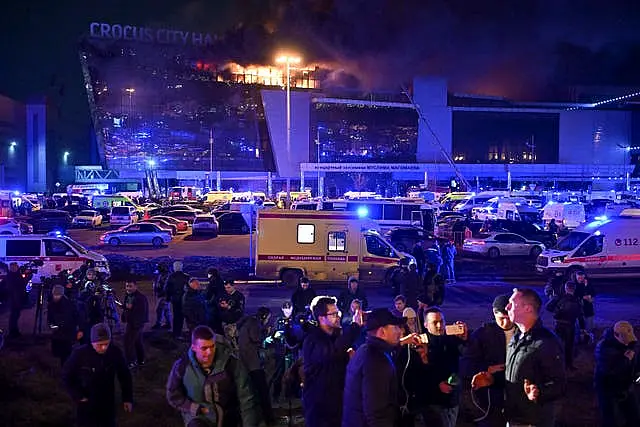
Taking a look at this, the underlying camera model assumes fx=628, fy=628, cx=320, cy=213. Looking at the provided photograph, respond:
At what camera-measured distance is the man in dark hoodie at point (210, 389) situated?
4.02 metres

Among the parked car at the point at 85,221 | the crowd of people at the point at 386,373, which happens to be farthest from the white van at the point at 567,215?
the crowd of people at the point at 386,373

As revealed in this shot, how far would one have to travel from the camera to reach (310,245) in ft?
53.9

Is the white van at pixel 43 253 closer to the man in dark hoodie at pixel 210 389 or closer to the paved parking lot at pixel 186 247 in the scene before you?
the paved parking lot at pixel 186 247

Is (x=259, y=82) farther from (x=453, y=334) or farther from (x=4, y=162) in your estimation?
(x=453, y=334)

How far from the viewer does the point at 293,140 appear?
75.1m

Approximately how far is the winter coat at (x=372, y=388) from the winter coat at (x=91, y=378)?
2.16m

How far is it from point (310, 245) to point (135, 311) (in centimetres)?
801

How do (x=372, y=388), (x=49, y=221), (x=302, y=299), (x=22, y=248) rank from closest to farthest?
(x=372, y=388)
(x=302, y=299)
(x=22, y=248)
(x=49, y=221)

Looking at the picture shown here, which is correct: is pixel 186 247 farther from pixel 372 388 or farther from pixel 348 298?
pixel 372 388

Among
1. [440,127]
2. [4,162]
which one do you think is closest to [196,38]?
[4,162]

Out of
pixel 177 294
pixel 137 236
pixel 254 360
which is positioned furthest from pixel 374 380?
pixel 137 236

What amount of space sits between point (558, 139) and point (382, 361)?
8432 cm

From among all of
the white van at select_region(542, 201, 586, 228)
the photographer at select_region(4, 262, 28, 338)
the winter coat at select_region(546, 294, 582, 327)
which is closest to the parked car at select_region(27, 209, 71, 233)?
the photographer at select_region(4, 262, 28, 338)

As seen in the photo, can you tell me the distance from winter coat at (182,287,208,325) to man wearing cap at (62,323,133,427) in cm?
416
